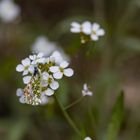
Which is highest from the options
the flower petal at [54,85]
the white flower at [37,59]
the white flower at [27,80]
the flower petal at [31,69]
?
the white flower at [37,59]

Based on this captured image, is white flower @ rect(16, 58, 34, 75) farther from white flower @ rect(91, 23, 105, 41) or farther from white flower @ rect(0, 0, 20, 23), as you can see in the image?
white flower @ rect(0, 0, 20, 23)

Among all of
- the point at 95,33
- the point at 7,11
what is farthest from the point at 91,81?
the point at 95,33

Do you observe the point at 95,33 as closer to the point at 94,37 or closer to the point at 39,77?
the point at 94,37

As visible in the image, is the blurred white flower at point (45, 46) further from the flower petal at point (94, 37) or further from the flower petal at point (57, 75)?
the flower petal at point (57, 75)

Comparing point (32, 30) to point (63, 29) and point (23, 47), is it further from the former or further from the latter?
point (63, 29)

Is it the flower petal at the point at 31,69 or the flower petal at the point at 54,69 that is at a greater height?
the flower petal at the point at 31,69

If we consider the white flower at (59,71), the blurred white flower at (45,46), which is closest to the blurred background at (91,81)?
the blurred white flower at (45,46)
